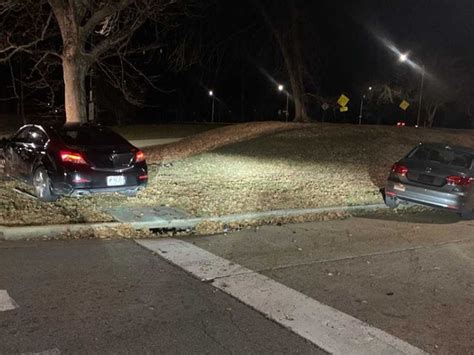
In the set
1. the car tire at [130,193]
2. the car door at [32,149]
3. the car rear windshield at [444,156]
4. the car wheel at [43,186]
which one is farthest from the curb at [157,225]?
the car door at [32,149]

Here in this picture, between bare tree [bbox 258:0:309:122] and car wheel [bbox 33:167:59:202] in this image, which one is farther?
bare tree [bbox 258:0:309:122]

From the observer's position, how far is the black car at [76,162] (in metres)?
9.23

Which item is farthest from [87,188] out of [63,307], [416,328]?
[416,328]

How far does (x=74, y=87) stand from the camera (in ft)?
50.9

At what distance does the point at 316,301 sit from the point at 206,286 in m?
1.20

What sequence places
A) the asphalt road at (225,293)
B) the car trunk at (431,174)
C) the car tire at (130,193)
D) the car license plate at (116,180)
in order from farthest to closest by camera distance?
the car tire at (130,193)
the car trunk at (431,174)
the car license plate at (116,180)
the asphalt road at (225,293)

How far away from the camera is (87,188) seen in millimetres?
9250

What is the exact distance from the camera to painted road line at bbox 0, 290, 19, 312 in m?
5.15

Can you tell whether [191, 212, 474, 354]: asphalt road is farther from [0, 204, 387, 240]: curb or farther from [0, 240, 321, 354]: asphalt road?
[0, 240, 321, 354]: asphalt road

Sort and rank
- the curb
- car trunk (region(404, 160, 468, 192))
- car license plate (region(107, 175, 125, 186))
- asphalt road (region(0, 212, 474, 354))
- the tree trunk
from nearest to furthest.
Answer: asphalt road (region(0, 212, 474, 354))
the curb
car license plate (region(107, 175, 125, 186))
car trunk (region(404, 160, 468, 192))
the tree trunk

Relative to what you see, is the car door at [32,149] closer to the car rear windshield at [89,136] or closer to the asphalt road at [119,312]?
the car rear windshield at [89,136]

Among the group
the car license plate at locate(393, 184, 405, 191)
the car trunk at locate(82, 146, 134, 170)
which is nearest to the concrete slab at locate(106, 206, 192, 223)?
the car trunk at locate(82, 146, 134, 170)

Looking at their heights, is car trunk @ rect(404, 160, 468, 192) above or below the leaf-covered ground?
above

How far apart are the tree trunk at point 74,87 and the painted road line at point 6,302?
1036 cm
